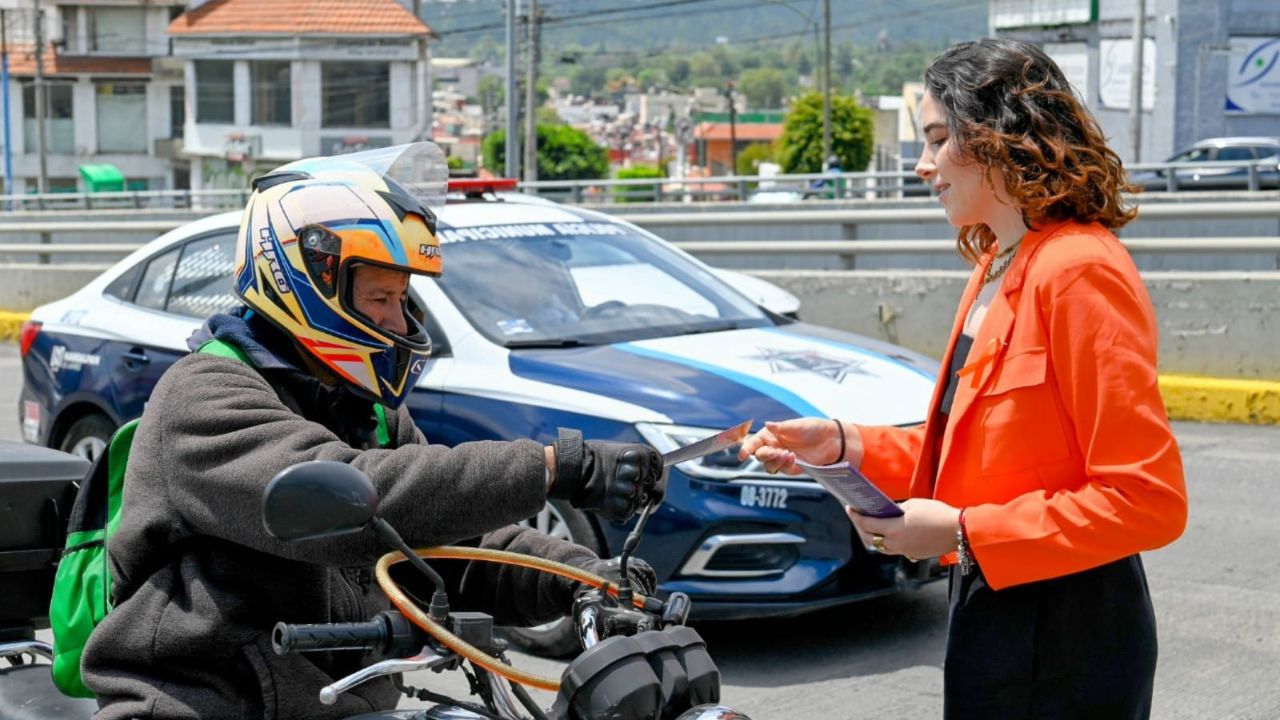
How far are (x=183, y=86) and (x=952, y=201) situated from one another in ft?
248

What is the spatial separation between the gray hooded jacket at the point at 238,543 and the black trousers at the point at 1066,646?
0.80 meters

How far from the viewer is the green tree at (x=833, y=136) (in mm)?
66438

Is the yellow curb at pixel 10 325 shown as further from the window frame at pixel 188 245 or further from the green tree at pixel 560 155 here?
the green tree at pixel 560 155

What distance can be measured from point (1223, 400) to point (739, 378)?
5053 millimetres

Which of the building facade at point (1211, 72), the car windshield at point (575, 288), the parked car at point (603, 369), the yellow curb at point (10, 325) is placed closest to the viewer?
the parked car at point (603, 369)

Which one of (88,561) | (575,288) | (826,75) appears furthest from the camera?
(826,75)

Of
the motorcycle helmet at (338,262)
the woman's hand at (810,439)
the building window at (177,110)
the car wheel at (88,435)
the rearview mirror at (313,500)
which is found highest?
the building window at (177,110)

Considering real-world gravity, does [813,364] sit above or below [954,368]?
below

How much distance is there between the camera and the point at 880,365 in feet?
20.2

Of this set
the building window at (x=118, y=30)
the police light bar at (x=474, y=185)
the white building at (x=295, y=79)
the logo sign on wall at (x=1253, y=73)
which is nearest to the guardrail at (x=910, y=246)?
the police light bar at (x=474, y=185)

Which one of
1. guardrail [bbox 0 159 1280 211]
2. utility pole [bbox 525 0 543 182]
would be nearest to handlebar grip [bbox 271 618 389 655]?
guardrail [bbox 0 159 1280 211]

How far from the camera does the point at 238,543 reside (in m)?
2.67

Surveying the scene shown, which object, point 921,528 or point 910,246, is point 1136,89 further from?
point 921,528

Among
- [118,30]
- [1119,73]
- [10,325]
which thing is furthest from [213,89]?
[10,325]
